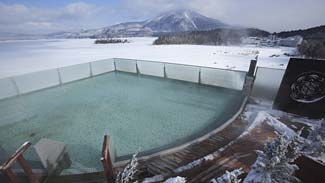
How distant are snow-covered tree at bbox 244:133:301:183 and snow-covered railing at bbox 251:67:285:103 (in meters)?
3.58

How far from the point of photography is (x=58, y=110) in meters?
5.65

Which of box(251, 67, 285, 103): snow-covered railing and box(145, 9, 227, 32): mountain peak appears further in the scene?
box(145, 9, 227, 32): mountain peak

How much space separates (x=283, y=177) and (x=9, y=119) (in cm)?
663

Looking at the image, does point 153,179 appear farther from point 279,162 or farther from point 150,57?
point 150,57

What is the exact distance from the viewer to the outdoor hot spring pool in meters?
3.93

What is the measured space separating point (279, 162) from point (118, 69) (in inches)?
331

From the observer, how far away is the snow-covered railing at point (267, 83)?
186 inches

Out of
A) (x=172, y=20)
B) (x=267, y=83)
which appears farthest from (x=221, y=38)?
(x=172, y=20)

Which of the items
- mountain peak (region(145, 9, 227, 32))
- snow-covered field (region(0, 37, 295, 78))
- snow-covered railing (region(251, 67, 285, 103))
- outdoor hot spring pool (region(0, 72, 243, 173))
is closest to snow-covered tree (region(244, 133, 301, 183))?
outdoor hot spring pool (region(0, 72, 243, 173))

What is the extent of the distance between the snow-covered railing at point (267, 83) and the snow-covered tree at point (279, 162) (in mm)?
3575

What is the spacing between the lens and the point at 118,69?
30.0ft

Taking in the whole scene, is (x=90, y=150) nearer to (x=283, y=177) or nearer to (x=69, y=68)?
(x=283, y=177)

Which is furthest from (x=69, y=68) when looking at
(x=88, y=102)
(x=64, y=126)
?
(x=64, y=126)

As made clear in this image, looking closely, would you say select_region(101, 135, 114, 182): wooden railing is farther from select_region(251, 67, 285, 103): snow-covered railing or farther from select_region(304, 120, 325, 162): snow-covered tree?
select_region(251, 67, 285, 103): snow-covered railing
